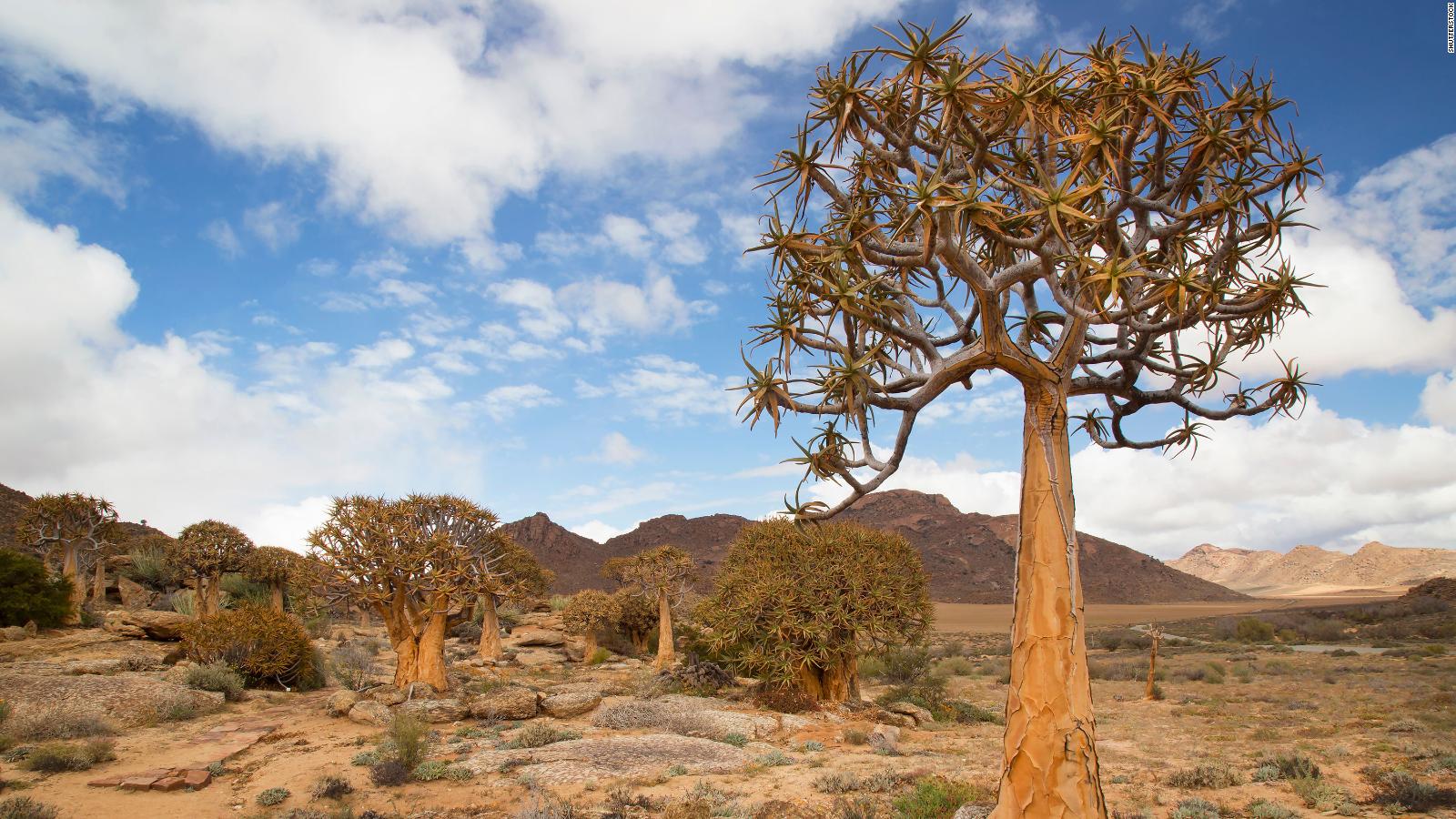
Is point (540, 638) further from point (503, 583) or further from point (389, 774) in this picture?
→ point (389, 774)

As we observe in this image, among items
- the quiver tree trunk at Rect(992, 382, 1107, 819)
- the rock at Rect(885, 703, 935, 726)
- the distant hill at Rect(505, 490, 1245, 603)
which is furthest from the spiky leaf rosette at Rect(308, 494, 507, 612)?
the distant hill at Rect(505, 490, 1245, 603)

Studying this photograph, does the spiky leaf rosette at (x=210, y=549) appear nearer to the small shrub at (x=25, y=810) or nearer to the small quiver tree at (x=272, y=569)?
the small quiver tree at (x=272, y=569)

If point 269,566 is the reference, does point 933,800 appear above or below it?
below

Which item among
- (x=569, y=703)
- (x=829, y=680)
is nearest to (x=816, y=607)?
(x=829, y=680)

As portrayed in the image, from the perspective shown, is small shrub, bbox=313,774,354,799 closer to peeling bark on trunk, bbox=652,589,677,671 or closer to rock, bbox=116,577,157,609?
peeling bark on trunk, bbox=652,589,677,671

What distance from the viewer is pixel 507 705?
46.9 feet

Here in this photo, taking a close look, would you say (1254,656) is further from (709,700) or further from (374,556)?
(374,556)

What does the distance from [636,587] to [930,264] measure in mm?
21763

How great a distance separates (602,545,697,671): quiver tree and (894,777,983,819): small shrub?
53.5 feet

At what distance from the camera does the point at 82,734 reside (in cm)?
1150

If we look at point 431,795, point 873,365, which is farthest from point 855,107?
point 431,795

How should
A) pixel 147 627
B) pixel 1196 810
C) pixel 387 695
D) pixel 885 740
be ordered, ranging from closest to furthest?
pixel 1196 810 → pixel 885 740 → pixel 387 695 → pixel 147 627

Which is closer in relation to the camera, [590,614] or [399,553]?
[399,553]

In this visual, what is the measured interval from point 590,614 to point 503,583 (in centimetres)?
700
